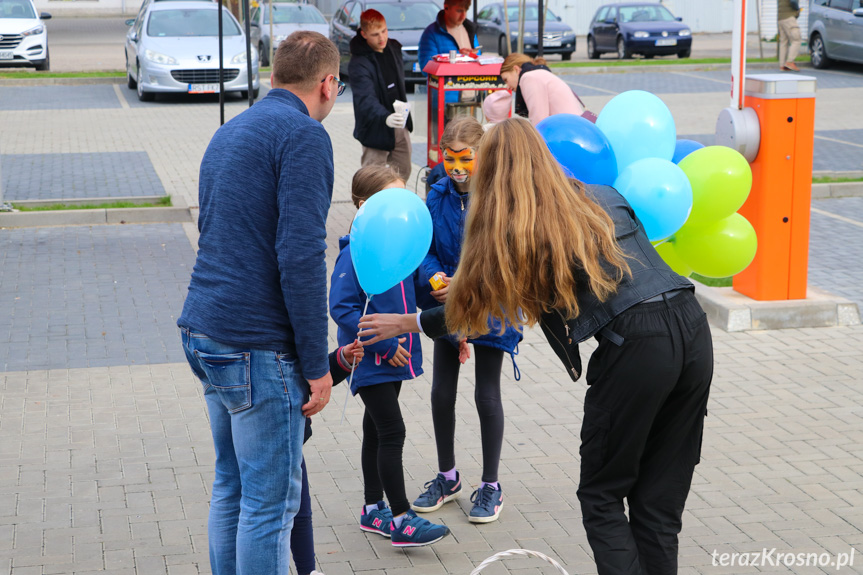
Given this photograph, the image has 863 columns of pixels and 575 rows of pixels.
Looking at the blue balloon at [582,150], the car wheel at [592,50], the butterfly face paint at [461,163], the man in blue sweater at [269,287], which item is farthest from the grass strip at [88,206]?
the car wheel at [592,50]

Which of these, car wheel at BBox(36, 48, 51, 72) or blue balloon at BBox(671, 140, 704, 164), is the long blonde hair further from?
car wheel at BBox(36, 48, 51, 72)

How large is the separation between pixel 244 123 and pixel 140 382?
3.31 m

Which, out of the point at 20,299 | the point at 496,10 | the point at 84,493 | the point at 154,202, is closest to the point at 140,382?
the point at 84,493

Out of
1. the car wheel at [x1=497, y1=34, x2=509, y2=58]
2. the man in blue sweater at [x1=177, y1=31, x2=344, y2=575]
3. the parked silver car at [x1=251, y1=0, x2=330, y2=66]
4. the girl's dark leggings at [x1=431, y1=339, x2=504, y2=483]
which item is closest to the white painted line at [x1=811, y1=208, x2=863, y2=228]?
the girl's dark leggings at [x1=431, y1=339, x2=504, y2=483]

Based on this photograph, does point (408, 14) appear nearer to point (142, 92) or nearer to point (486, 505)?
point (142, 92)

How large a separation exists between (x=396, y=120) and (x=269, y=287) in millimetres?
5016

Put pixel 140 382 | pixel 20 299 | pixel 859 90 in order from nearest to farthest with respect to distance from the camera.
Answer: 1. pixel 140 382
2. pixel 20 299
3. pixel 859 90

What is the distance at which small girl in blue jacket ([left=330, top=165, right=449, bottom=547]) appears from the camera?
12.4 feet

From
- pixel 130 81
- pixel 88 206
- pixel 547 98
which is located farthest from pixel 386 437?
pixel 130 81

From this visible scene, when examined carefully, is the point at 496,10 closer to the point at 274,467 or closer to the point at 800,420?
the point at 800,420

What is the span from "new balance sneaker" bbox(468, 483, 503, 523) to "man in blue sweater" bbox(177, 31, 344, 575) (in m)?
1.23

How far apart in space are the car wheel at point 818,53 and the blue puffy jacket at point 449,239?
2123 cm

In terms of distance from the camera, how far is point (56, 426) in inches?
205

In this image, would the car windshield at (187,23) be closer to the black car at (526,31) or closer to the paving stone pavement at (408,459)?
the black car at (526,31)
